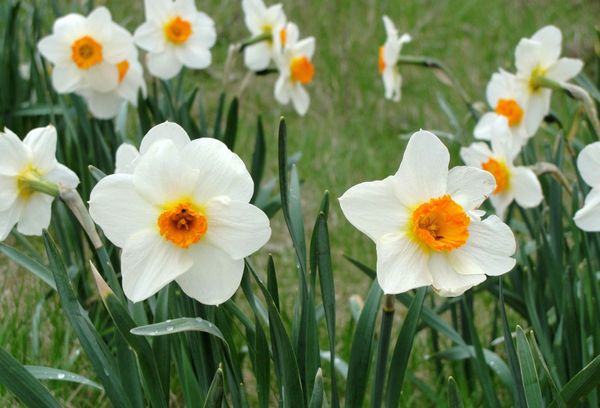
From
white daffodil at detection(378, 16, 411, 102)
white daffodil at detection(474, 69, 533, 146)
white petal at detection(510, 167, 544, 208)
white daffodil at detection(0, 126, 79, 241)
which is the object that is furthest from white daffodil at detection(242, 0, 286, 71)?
white daffodil at detection(0, 126, 79, 241)

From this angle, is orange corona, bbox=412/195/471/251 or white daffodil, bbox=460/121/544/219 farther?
white daffodil, bbox=460/121/544/219

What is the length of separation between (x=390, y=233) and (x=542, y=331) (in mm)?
845

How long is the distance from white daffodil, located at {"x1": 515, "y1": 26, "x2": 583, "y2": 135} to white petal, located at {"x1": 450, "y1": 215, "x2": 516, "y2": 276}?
1.21m

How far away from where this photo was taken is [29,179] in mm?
1562

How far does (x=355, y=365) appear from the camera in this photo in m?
1.54

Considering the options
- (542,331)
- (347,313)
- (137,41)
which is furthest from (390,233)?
(347,313)

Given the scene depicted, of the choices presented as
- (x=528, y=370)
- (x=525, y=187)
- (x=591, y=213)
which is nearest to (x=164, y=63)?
(x=525, y=187)

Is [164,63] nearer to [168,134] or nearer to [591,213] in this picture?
[168,134]

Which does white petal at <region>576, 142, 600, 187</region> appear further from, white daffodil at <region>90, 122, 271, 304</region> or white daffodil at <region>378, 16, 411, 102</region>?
white daffodil at <region>378, 16, 411, 102</region>

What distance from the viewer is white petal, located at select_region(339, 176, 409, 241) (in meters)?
1.32

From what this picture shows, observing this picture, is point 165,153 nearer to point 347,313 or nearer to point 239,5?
point 347,313

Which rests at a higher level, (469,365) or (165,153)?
(165,153)

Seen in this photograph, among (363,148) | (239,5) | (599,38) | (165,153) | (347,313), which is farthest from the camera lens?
(239,5)

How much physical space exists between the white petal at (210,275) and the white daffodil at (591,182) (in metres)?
Result: 0.67
